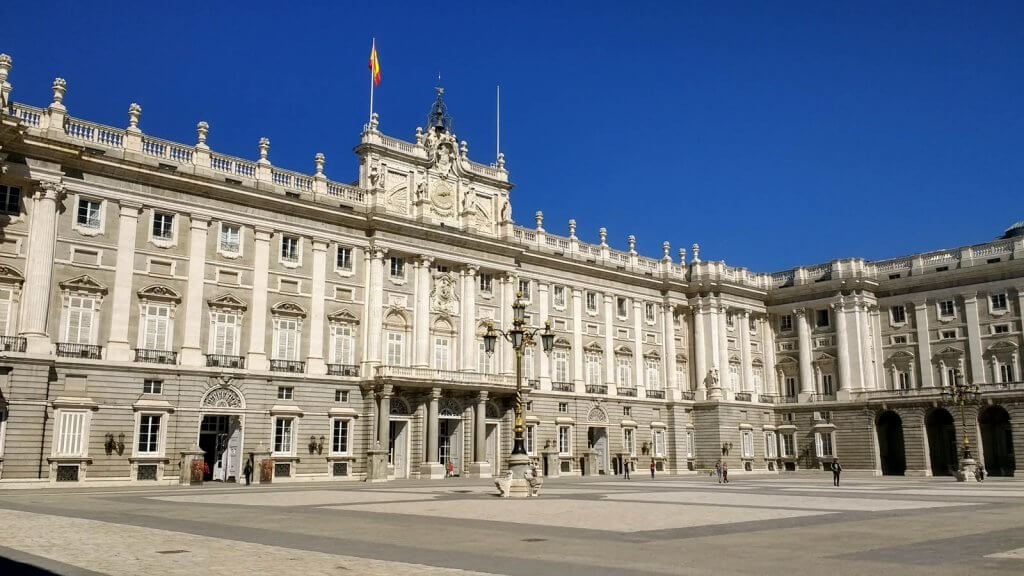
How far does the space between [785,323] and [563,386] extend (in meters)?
23.4

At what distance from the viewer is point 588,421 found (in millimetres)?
59188

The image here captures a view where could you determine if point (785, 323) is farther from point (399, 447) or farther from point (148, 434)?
point (148, 434)

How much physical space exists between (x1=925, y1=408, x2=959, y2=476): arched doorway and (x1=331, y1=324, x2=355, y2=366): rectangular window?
4206 cm

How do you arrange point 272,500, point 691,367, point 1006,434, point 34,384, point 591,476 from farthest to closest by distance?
1. point 691,367
2. point 1006,434
3. point 591,476
4. point 34,384
5. point 272,500

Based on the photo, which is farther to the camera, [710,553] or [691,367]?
[691,367]

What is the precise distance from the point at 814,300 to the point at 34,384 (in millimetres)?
54774

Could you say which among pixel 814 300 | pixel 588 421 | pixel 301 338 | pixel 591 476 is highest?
pixel 814 300

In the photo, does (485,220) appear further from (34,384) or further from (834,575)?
(834,575)

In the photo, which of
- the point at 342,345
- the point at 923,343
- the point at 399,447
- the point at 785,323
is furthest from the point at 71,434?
the point at 923,343

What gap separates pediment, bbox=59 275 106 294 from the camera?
38244 mm

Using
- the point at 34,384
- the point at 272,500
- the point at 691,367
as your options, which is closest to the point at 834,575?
the point at 272,500

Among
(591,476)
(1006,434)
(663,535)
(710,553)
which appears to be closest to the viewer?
(710,553)

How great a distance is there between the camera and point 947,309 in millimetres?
63125

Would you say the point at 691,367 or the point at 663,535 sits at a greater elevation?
the point at 691,367
